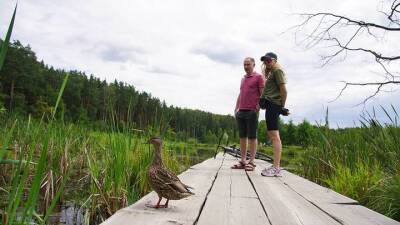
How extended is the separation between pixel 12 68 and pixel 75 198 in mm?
50802

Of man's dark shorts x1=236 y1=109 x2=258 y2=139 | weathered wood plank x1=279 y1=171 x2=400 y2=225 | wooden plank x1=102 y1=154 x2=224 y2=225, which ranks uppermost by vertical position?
man's dark shorts x1=236 y1=109 x2=258 y2=139

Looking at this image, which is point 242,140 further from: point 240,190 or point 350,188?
point 240,190

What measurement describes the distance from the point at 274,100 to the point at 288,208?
119 inches

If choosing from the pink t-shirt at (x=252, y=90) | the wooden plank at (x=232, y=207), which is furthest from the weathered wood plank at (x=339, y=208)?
the pink t-shirt at (x=252, y=90)

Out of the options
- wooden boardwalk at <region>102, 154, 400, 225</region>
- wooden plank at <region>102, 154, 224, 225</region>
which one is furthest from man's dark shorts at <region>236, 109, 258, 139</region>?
wooden plank at <region>102, 154, 224, 225</region>

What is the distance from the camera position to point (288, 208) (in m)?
3.60

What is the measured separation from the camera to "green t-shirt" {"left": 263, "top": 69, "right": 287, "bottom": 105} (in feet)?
20.9

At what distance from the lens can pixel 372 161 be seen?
687cm

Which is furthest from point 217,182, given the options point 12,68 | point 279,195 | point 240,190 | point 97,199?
point 12,68

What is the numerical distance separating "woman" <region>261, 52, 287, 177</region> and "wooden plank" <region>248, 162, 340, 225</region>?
4.35 ft

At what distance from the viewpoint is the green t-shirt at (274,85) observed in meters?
6.38

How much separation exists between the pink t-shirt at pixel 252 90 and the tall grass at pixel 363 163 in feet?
4.02

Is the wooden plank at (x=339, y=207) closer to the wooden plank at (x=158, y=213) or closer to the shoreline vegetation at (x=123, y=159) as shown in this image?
the shoreline vegetation at (x=123, y=159)

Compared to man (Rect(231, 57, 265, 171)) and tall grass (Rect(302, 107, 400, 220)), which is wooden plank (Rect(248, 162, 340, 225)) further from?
man (Rect(231, 57, 265, 171))
